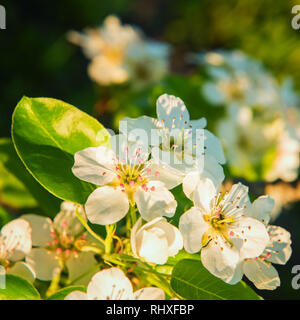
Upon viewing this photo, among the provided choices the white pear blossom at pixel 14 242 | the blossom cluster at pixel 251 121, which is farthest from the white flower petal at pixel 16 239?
the blossom cluster at pixel 251 121

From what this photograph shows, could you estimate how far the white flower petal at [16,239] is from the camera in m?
0.84

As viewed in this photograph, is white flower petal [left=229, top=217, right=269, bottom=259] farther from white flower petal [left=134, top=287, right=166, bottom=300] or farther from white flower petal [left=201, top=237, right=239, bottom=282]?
white flower petal [left=134, top=287, right=166, bottom=300]

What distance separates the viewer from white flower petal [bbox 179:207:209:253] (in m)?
0.69

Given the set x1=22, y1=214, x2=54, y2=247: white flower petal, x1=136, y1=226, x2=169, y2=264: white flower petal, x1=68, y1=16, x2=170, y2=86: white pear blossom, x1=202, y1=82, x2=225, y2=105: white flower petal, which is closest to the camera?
x1=136, y1=226, x2=169, y2=264: white flower petal

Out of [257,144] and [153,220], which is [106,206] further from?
[257,144]

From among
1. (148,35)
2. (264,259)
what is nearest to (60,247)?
(264,259)

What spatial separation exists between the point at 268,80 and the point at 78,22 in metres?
1.29

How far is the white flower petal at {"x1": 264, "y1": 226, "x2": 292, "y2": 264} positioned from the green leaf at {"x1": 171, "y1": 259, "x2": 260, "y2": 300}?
0.43 ft

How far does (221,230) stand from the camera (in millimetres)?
794

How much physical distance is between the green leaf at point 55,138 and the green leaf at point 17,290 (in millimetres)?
198

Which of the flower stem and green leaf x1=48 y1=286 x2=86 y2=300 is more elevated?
the flower stem

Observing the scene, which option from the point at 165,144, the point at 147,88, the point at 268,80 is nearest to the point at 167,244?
the point at 165,144

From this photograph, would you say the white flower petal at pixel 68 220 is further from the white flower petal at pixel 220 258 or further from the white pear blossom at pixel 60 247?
the white flower petal at pixel 220 258

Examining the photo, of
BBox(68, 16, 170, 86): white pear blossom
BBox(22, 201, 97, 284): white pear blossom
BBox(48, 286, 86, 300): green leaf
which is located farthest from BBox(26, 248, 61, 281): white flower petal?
BBox(68, 16, 170, 86): white pear blossom
